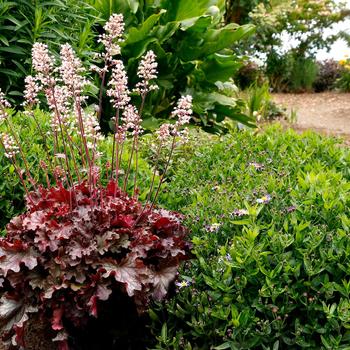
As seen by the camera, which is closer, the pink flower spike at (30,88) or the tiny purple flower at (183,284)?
the tiny purple flower at (183,284)

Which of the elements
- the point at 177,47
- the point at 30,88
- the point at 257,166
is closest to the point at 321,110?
the point at 177,47

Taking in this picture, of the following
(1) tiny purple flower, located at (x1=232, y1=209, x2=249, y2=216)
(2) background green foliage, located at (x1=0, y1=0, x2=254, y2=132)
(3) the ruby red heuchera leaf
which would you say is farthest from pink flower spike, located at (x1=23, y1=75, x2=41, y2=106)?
(2) background green foliage, located at (x1=0, y1=0, x2=254, y2=132)

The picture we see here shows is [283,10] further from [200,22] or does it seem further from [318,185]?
[318,185]

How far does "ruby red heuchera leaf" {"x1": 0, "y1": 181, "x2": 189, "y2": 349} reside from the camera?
2.73 m

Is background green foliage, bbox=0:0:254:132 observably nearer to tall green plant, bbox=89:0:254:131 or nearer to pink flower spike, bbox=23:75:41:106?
tall green plant, bbox=89:0:254:131

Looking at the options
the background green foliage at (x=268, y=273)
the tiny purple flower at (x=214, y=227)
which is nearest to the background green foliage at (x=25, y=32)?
the background green foliage at (x=268, y=273)

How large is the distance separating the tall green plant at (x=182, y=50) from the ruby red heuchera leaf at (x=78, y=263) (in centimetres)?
361

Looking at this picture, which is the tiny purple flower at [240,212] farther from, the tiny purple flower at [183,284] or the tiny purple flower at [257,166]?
the tiny purple flower at [257,166]

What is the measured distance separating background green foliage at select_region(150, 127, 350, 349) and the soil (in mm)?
6739

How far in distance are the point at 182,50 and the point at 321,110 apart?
614 cm

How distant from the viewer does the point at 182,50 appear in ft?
22.5

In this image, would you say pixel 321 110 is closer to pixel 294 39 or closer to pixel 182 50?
pixel 294 39

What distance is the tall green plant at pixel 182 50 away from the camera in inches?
257

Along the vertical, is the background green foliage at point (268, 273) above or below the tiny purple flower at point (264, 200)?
below
